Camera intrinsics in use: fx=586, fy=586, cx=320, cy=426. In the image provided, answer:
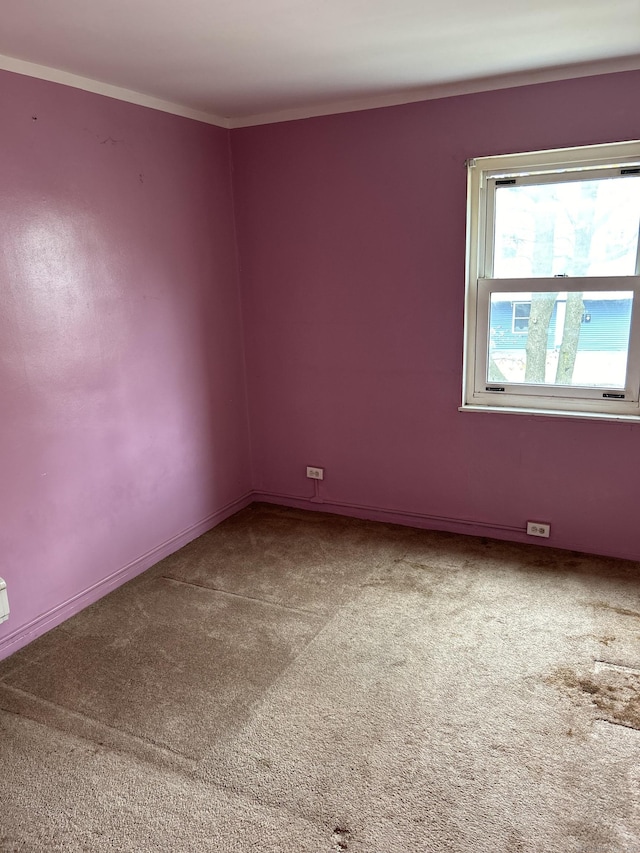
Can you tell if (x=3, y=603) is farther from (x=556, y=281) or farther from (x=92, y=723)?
(x=556, y=281)

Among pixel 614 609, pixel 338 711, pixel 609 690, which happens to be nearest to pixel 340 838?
pixel 338 711

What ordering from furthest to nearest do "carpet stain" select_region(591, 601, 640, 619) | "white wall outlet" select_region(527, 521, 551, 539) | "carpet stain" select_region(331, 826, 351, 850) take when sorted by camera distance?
"white wall outlet" select_region(527, 521, 551, 539) → "carpet stain" select_region(591, 601, 640, 619) → "carpet stain" select_region(331, 826, 351, 850)

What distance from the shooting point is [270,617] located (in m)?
2.79

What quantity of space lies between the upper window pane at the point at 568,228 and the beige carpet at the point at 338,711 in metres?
1.58

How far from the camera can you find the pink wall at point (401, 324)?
3092 mm

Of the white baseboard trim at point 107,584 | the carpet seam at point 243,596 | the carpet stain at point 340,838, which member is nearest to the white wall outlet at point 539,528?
the carpet seam at point 243,596

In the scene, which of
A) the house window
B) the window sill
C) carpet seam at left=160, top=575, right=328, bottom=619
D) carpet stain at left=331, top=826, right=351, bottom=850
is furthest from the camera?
the house window

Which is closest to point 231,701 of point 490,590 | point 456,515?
point 490,590

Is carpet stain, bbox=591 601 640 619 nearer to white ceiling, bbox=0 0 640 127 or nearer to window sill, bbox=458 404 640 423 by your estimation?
window sill, bbox=458 404 640 423

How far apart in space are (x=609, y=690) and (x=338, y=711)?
1.04m

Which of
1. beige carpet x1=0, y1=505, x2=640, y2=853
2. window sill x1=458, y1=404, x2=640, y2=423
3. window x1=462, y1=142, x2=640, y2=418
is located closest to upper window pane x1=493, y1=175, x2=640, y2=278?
window x1=462, y1=142, x2=640, y2=418

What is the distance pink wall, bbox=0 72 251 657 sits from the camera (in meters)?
2.54

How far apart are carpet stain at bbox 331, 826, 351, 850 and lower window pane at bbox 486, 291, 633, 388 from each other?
2.42 metres

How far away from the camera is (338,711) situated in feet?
7.13
